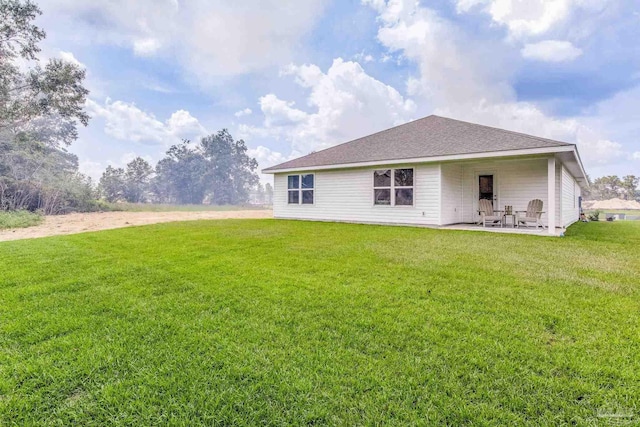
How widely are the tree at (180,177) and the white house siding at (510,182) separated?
38.0 metres

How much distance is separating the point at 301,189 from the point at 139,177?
34791mm

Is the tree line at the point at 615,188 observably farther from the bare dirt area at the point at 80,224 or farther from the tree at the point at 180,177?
the tree at the point at 180,177

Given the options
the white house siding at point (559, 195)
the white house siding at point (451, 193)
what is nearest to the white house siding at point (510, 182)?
the white house siding at point (451, 193)

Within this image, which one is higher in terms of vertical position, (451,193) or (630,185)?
(630,185)

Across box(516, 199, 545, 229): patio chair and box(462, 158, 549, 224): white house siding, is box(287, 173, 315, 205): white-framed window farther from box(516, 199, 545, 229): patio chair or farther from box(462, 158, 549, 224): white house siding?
box(516, 199, 545, 229): patio chair

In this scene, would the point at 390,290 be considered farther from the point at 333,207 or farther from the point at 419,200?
the point at 333,207

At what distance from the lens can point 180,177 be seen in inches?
1676

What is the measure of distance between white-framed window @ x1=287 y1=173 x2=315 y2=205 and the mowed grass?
865 cm

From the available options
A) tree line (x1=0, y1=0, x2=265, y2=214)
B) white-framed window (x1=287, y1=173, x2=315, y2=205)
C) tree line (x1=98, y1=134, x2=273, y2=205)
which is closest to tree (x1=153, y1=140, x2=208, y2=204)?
tree line (x1=98, y1=134, x2=273, y2=205)

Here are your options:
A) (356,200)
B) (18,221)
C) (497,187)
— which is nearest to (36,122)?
(18,221)

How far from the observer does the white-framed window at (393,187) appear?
34.8 feet

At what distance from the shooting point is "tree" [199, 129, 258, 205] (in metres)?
43.3

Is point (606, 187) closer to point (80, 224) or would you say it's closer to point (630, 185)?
point (630, 185)

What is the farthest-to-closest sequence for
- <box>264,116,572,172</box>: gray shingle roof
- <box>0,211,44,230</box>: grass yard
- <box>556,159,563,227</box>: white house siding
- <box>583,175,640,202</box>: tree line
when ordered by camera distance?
<box>583,175,640,202</box>: tree line → <box>0,211,44,230</box>: grass yard → <box>556,159,563,227</box>: white house siding → <box>264,116,572,172</box>: gray shingle roof
